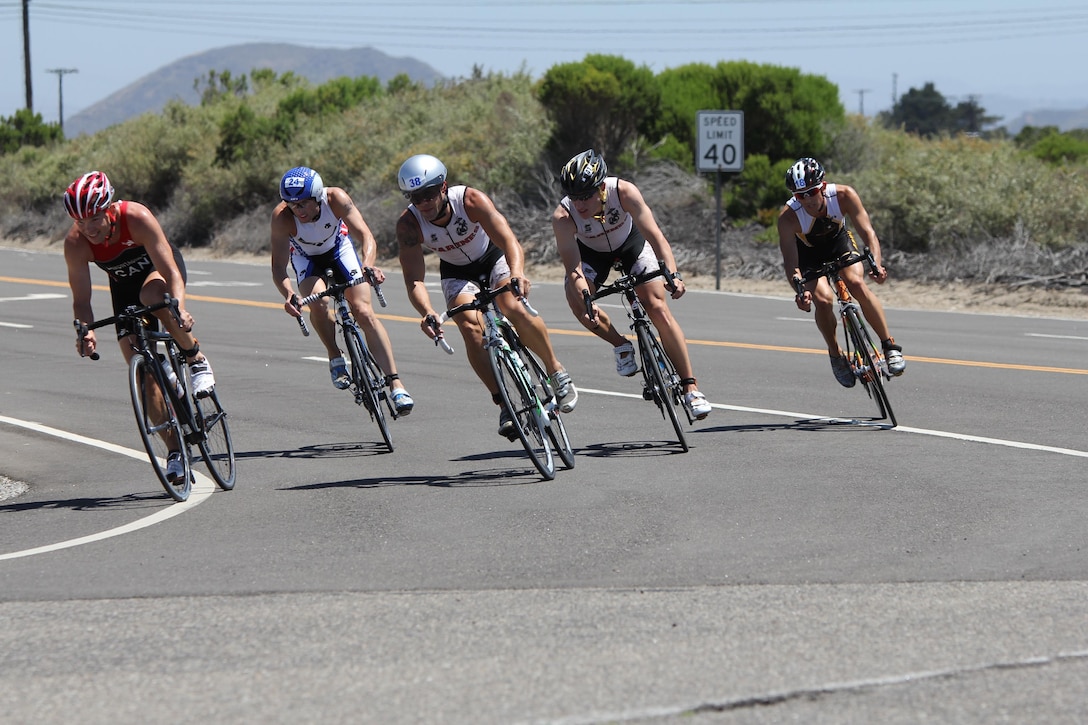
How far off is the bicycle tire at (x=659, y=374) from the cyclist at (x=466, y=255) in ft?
2.83

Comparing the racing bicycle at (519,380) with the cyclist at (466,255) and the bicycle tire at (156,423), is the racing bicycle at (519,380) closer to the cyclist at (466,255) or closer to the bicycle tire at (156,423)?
the cyclist at (466,255)

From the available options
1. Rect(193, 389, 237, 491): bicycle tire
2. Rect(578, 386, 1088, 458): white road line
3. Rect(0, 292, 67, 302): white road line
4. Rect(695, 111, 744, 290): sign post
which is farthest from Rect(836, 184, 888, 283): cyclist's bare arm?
Rect(0, 292, 67, 302): white road line

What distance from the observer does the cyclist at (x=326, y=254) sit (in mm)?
9688

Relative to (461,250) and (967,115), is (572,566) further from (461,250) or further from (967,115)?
(967,115)

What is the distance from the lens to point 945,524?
712 centimetres

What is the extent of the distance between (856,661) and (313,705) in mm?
1793

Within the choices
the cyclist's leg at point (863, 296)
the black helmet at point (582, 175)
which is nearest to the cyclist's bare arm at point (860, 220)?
the cyclist's leg at point (863, 296)

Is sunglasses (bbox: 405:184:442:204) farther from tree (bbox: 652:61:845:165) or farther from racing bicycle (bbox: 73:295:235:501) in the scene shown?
tree (bbox: 652:61:845:165)

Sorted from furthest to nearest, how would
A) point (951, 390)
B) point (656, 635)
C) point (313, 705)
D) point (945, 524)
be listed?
point (951, 390), point (945, 524), point (656, 635), point (313, 705)

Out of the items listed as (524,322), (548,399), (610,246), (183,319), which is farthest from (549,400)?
(183,319)

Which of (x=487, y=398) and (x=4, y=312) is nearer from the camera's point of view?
(x=487, y=398)

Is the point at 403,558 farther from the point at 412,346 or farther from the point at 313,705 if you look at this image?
the point at 412,346

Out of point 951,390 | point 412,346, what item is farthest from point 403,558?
point 412,346

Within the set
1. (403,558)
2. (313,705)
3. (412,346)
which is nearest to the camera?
(313,705)
